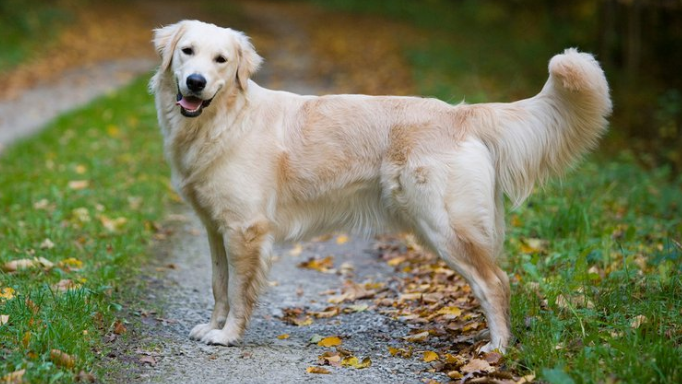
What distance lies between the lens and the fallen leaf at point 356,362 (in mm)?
4152

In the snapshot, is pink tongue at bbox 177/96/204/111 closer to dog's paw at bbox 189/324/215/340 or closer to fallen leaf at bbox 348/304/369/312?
dog's paw at bbox 189/324/215/340

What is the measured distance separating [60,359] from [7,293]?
1089mm

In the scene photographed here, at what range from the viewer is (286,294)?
5.66 metres

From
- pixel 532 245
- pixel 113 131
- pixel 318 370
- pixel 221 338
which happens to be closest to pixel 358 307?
pixel 221 338

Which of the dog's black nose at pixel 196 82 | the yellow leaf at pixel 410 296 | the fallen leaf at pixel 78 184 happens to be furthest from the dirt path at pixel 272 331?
the dog's black nose at pixel 196 82

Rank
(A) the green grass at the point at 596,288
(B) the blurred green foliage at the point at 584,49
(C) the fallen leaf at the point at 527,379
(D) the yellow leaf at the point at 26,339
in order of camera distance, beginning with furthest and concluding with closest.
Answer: (B) the blurred green foliage at the point at 584,49
(D) the yellow leaf at the point at 26,339
(C) the fallen leaf at the point at 527,379
(A) the green grass at the point at 596,288

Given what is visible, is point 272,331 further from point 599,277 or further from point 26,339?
point 599,277

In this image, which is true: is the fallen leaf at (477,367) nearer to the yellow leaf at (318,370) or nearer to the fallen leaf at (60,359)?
the yellow leaf at (318,370)

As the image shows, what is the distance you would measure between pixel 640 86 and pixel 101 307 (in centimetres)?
1255

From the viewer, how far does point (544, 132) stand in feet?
14.2

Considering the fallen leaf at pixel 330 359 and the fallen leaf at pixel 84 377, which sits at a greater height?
the fallen leaf at pixel 84 377

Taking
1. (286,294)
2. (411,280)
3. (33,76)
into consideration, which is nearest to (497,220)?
(411,280)

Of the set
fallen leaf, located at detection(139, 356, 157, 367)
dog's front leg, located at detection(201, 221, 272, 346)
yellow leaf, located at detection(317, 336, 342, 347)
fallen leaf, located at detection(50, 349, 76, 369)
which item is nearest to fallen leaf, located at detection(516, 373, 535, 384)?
yellow leaf, located at detection(317, 336, 342, 347)

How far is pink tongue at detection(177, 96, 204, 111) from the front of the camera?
4.37 metres
